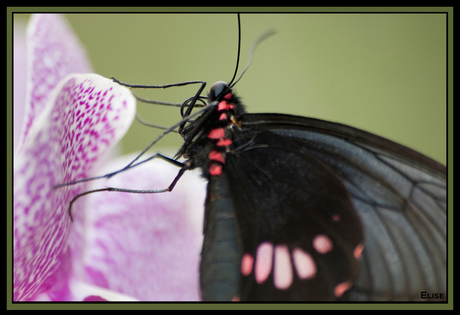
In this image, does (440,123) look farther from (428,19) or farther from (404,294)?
(404,294)

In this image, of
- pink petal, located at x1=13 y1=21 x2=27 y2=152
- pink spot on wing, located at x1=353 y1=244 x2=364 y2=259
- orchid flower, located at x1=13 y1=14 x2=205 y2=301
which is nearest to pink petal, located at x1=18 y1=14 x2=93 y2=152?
orchid flower, located at x1=13 y1=14 x2=205 y2=301

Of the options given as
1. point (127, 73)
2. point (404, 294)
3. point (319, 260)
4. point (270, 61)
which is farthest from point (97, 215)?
point (270, 61)

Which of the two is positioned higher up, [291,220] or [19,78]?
[19,78]

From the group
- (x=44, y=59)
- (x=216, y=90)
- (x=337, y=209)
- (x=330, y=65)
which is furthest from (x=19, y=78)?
(x=330, y=65)

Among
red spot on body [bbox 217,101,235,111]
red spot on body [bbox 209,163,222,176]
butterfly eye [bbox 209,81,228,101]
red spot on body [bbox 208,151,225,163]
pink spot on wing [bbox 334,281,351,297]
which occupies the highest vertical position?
butterfly eye [bbox 209,81,228,101]

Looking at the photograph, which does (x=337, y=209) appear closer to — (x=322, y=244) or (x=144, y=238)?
(x=322, y=244)

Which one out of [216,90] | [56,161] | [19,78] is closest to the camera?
[56,161]

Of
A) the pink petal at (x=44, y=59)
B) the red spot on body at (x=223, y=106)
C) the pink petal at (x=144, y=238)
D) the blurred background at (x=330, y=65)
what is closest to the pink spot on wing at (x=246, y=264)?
the pink petal at (x=144, y=238)

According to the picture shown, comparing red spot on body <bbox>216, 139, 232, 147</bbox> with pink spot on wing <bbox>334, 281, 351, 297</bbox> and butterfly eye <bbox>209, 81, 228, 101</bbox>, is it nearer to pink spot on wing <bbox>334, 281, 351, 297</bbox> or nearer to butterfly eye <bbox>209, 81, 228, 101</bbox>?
butterfly eye <bbox>209, 81, 228, 101</bbox>
